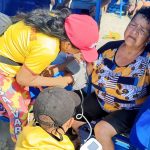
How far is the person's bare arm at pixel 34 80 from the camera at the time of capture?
84.1 inches

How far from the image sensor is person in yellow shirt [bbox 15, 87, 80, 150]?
1636 mm

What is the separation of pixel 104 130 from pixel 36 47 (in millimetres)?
712

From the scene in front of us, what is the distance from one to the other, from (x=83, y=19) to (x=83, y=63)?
61cm

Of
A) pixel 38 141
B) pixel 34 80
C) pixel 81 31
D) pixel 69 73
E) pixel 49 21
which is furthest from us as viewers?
pixel 69 73

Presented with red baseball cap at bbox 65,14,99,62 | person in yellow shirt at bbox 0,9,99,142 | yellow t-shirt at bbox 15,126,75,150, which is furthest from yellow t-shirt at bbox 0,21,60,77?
yellow t-shirt at bbox 15,126,75,150

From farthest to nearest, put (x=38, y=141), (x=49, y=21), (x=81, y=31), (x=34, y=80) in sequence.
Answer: (x=34, y=80) < (x=49, y=21) < (x=81, y=31) < (x=38, y=141)

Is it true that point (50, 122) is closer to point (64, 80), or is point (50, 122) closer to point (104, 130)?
point (104, 130)

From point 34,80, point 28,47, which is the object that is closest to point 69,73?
point 34,80

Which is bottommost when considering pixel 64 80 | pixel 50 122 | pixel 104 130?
pixel 104 130

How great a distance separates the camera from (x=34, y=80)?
221cm

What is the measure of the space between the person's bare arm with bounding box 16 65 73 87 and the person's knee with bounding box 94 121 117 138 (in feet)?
1.31

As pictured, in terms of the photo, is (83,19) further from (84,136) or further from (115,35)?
(115,35)

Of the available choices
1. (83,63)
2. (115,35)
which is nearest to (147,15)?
(83,63)

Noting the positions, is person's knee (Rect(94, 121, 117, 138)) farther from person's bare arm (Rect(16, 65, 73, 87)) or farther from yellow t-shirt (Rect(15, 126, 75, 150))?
yellow t-shirt (Rect(15, 126, 75, 150))
